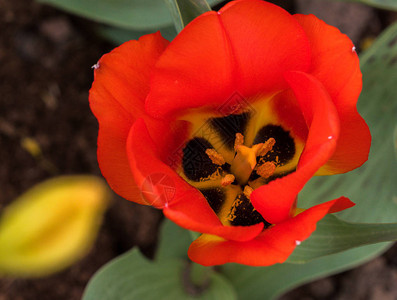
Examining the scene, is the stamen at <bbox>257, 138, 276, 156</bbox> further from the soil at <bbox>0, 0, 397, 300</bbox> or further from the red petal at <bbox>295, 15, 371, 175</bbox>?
the soil at <bbox>0, 0, 397, 300</bbox>

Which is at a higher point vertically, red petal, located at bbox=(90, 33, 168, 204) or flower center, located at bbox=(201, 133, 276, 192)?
red petal, located at bbox=(90, 33, 168, 204)

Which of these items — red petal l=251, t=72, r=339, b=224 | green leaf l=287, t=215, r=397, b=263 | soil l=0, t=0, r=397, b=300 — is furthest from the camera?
soil l=0, t=0, r=397, b=300

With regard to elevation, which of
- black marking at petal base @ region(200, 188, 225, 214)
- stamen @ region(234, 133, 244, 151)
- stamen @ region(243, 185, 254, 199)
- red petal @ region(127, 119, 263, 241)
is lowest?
black marking at petal base @ region(200, 188, 225, 214)

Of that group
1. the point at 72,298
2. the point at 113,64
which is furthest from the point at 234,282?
the point at 113,64

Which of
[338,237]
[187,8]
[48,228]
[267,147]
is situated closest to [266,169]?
[267,147]

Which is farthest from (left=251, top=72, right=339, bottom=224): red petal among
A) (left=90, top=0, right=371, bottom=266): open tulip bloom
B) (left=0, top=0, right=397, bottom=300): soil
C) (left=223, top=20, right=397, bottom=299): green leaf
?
(left=0, top=0, right=397, bottom=300): soil

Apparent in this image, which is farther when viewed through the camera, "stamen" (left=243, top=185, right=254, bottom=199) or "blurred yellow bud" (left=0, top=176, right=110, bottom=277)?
"stamen" (left=243, top=185, right=254, bottom=199)

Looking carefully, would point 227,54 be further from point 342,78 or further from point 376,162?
point 376,162
